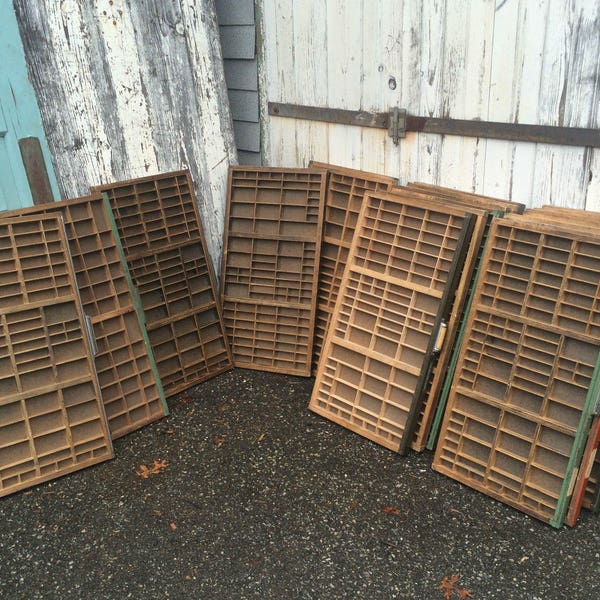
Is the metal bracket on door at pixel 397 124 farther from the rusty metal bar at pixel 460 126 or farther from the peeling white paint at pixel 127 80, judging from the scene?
the peeling white paint at pixel 127 80

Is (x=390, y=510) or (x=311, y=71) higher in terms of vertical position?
(x=311, y=71)

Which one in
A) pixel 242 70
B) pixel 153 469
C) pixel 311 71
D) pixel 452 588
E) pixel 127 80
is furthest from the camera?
pixel 242 70

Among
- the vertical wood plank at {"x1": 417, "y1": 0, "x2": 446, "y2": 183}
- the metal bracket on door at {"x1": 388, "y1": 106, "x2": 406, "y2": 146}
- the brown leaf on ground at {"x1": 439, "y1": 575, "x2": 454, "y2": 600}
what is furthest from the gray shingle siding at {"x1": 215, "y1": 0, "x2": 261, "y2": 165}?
the brown leaf on ground at {"x1": 439, "y1": 575, "x2": 454, "y2": 600}

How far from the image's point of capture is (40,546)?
10.1ft

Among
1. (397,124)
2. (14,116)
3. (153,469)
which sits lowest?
(153,469)

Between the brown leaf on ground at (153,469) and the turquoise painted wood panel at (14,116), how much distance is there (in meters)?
1.89

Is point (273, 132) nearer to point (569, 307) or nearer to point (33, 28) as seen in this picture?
point (33, 28)

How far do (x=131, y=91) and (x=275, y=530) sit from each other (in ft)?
9.88

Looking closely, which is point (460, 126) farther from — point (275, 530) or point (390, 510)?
point (275, 530)


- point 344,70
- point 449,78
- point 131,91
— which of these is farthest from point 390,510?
point 131,91

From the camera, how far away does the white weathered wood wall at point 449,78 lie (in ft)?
10.4

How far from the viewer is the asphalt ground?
279cm

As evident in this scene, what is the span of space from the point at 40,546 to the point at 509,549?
232cm

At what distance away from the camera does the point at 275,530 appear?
310 centimetres
